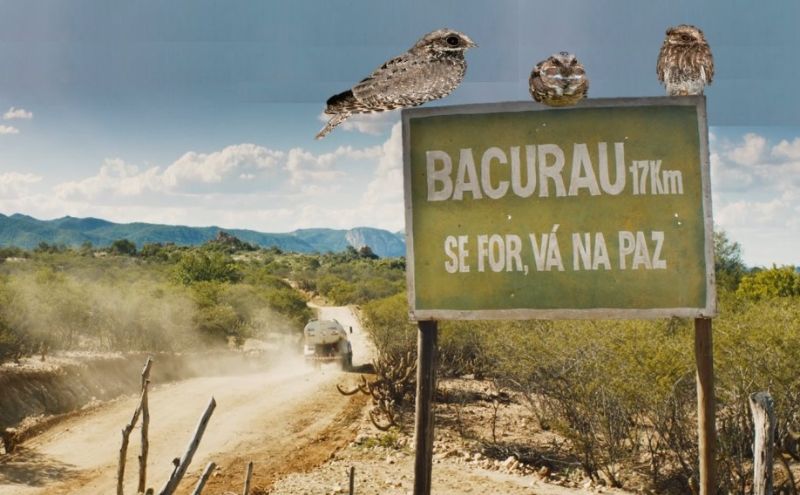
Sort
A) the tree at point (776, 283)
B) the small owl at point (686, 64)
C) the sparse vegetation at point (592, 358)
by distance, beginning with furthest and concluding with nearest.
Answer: the tree at point (776, 283), the sparse vegetation at point (592, 358), the small owl at point (686, 64)

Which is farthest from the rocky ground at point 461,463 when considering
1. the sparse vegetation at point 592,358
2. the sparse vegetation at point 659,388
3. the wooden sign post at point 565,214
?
the wooden sign post at point 565,214

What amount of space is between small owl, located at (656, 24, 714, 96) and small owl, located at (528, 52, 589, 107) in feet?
2.31

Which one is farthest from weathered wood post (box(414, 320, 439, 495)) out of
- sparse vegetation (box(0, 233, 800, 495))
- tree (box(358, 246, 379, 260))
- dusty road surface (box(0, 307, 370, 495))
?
tree (box(358, 246, 379, 260))

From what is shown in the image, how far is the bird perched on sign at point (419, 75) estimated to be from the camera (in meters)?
4.52

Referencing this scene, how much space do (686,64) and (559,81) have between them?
951mm

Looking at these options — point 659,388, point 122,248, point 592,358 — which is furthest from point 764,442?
point 122,248

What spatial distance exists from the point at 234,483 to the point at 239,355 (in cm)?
1746

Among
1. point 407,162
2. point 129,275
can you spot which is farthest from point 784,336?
point 129,275

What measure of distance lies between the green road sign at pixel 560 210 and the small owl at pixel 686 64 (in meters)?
0.24

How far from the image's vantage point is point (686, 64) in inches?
177

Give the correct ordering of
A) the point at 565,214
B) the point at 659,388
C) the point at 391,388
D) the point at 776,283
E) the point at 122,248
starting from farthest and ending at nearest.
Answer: the point at 122,248 < the point at 776,283 < the point at 391,388 < the point at 659,388 < the point at 565,214

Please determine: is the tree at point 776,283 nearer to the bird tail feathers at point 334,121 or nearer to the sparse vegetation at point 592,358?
the sparse vegetation at point 592,358

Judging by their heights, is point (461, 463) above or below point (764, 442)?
below

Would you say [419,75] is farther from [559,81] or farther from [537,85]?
[559,81]
